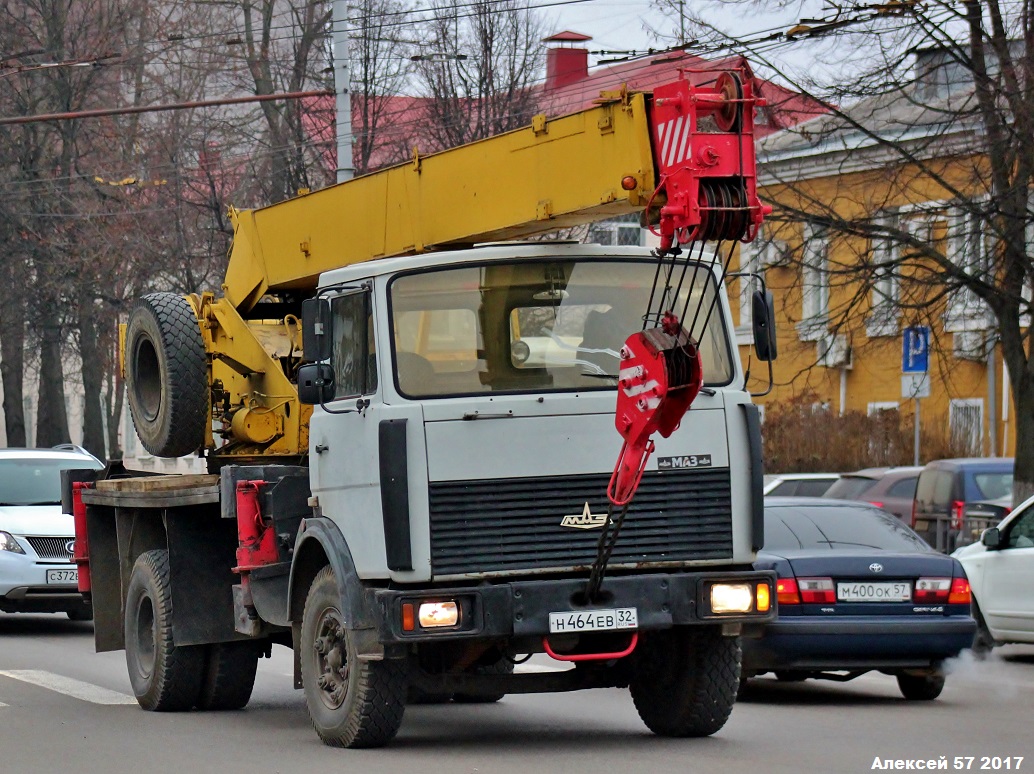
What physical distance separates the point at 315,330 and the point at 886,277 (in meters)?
12.5

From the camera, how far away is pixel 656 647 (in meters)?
9.72

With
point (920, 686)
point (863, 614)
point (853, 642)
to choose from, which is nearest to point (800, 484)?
point (920, 686)

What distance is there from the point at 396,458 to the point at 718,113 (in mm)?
2201

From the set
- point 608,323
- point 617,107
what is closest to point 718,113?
point 617,107

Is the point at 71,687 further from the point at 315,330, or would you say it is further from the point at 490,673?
the point at 315,330

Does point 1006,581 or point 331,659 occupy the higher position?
point 331,659

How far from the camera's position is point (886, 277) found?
68.1 feet

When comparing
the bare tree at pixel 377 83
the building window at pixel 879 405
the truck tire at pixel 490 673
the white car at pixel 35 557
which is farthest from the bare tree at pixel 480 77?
the truck tire at pixel 490 673

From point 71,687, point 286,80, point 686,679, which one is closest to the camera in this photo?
point 686,679

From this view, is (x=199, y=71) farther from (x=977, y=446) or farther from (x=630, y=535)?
(x=630, y=535)

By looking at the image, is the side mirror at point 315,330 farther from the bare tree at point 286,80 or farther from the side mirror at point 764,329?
the bare tree at point 286,80

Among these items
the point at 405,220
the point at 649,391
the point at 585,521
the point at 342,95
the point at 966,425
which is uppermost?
the point at 342,95

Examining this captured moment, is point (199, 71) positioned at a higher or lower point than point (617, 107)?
higher

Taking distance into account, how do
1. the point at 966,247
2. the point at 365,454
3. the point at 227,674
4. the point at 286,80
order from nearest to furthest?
1. the point at 365,454
2. the point at 227,674
3. the point at 966,247
4. the point at 286,80
